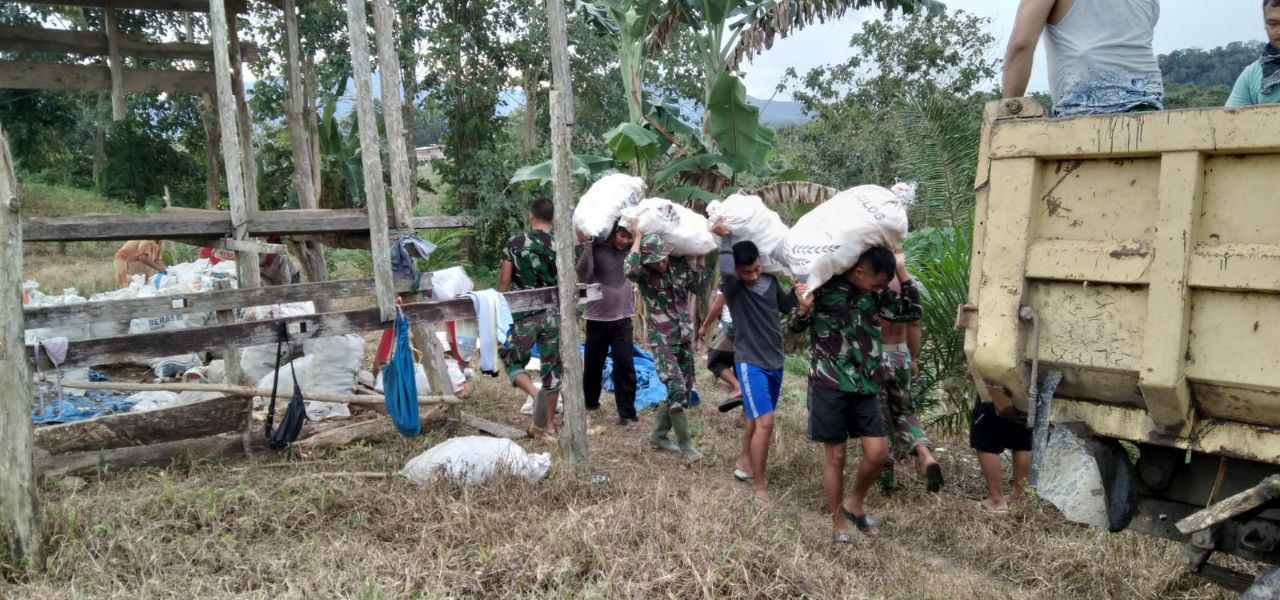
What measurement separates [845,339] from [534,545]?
67.2 inches

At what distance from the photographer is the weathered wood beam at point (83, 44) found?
6867 mm

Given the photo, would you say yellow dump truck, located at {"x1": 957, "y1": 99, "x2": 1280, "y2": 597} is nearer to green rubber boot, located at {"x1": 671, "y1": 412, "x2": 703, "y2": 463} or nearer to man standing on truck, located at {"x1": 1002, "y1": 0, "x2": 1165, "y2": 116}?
man standing on truck, located at {"x1": 1002, "y1": 0, "x2": 1165, "y2": 116}

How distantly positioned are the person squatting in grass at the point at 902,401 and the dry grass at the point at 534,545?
0.21 meters

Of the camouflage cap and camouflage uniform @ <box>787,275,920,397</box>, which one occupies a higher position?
the camouflage cap

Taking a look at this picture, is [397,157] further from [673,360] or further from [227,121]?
[673,360]

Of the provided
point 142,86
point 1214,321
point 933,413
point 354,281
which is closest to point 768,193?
point 933,413

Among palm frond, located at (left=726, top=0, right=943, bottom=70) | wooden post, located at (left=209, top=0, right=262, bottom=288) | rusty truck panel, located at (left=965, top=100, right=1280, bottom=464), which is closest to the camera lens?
rusty truck panel, located at (left=965, top=100, right=1280, bottom=464)

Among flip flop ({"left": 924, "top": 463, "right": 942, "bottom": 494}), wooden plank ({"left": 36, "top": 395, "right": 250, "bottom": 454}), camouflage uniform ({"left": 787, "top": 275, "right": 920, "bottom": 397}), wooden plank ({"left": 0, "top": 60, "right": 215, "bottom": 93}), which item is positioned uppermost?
wooden plank ({"left": 0, "top": 60, "right": 215, "bottom": 93})

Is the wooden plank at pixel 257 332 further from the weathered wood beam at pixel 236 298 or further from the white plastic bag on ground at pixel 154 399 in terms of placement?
the white plastic bag on ground at pixel 154 399

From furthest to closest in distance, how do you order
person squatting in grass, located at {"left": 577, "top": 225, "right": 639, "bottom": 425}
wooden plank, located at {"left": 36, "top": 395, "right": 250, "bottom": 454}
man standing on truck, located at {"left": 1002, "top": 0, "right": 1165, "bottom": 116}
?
person squatting in grass, located at {"left": 577, "top": 225, "right": 639, "bottom": 425}
wooden plank, located at {"left": 36, "top": 395, "right": 250, "bottom": 454}
man standing on truck, located at {"left": 1002, "top": 0, "right": 1165, "bottom": 116}

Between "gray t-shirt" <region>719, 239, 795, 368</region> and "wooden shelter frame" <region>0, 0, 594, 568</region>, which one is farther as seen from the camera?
"gray t-shirt" <region>719, 239, 795, 368</region>

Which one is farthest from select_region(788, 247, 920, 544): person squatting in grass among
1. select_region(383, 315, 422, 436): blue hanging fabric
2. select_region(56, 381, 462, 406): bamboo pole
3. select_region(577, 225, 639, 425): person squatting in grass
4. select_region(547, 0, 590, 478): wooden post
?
select_region(56, 381, 462, 406): bamboo pole

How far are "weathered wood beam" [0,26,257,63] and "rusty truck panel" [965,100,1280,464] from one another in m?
6.41

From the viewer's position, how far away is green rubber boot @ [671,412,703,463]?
555 cm
